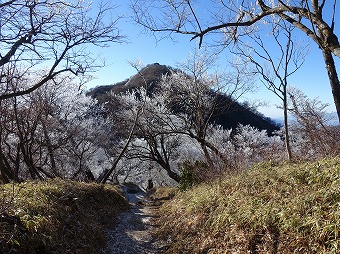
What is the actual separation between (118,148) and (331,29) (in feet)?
66.7

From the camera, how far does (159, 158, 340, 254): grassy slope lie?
3.79m

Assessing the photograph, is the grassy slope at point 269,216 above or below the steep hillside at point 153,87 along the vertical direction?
below

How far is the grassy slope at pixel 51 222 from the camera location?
13.8 ft

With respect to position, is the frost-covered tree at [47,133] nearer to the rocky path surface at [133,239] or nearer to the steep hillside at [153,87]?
the rocky path surface at [133,239]

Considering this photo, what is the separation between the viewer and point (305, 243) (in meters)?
3.73

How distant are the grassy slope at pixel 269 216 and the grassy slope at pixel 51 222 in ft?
5.83

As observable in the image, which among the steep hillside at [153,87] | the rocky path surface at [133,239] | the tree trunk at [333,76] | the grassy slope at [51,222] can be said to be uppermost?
the steep hillside at [153,87]

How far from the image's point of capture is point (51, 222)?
524 centimetres

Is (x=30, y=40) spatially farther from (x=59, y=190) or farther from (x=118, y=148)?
(x=118, y=148)

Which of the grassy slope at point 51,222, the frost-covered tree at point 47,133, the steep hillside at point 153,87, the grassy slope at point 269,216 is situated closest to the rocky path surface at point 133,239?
the grassy slope at point 51,222

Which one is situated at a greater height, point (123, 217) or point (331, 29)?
point (331, 29)

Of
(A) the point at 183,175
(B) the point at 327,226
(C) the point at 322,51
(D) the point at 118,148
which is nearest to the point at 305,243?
(B) the point at 327,226

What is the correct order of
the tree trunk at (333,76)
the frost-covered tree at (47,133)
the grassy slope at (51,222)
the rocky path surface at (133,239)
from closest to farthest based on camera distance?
the grassy slope at (51,222) → the tree trunk at (333,76) → the rocky path surface at (133,239) → the frost-covered tree at (47,133)

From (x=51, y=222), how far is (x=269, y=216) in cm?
379
